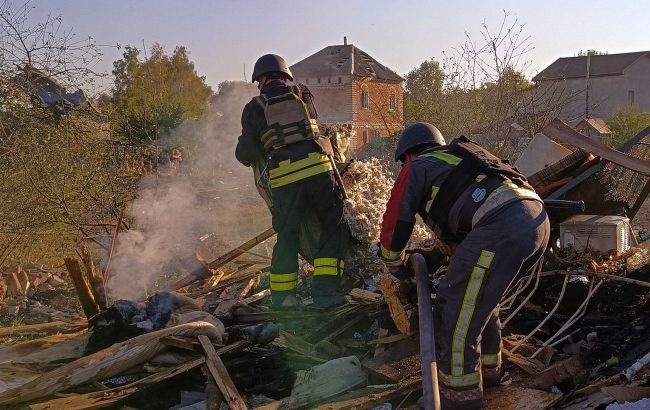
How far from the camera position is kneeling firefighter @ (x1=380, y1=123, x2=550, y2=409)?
10.7ft

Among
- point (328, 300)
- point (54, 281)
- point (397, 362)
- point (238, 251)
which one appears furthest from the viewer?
point (54, 281)

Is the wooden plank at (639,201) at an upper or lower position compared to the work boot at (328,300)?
upper

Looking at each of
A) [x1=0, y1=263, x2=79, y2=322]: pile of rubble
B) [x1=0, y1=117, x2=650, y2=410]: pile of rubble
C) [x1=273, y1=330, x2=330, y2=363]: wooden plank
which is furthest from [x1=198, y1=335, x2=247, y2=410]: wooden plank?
[x1=0, y1=263, x2=79, y2=322]: pile of rubble

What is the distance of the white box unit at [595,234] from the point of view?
16.9 feet

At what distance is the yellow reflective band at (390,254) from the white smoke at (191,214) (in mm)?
4005

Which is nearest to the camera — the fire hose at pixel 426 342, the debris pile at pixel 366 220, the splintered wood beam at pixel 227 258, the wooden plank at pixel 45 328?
the fire hose at pixel 426 342

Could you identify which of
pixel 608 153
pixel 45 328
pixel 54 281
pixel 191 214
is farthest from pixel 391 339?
pixel 191 214

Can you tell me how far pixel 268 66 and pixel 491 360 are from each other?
3386 millimetres

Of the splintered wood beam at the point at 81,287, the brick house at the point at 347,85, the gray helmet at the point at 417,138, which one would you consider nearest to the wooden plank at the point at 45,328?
the splintered wood beam at the point at 81,287

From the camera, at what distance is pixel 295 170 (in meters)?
5.34

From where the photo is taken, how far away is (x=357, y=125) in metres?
29.8

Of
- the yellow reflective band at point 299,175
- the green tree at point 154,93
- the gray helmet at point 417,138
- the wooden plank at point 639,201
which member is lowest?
the wooden plank at point 639,201

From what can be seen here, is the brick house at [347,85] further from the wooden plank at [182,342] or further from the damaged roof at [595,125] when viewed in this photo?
the wooden plank at [182,342]

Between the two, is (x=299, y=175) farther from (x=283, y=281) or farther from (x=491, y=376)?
(x=491, y=376)
